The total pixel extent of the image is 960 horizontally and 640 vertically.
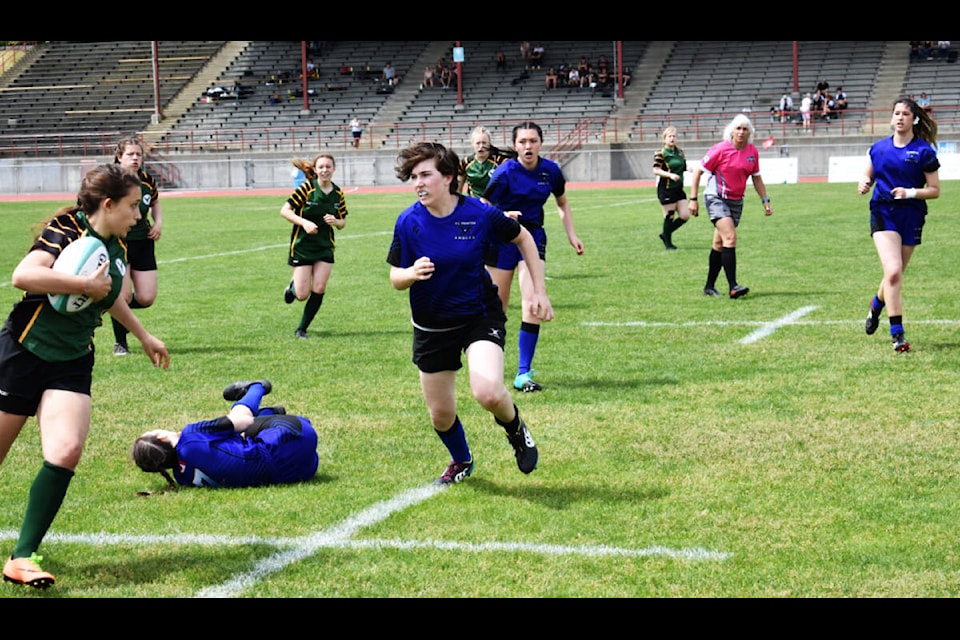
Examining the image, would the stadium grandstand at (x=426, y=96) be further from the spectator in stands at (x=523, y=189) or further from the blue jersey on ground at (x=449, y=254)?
the blue jersey on ground at (x=449, y=254)

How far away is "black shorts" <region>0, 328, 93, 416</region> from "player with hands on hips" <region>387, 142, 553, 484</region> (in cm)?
182

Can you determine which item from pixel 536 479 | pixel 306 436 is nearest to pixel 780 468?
pixel 536 479

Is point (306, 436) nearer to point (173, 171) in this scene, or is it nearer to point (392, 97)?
point (173, 171)

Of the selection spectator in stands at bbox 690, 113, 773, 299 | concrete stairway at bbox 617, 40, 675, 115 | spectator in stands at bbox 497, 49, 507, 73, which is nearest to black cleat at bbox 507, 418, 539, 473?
spectator in stands at bbox 690, 113, 773, 299

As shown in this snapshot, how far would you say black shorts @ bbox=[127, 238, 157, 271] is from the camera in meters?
11.4

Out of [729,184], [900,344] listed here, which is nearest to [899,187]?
[900,344]

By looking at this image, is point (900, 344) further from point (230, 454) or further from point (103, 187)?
point (103, 187)

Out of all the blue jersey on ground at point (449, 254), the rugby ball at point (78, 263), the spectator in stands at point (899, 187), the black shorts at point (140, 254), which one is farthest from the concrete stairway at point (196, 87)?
the rugby ball at point (78, 263)

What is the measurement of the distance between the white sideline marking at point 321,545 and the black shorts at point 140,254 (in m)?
5.87

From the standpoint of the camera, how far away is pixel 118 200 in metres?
5.21

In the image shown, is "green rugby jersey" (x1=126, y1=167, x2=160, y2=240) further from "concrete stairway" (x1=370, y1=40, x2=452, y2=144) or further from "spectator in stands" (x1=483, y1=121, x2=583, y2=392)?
"concrete stairway" (x1=370, y1=40, x2=452, y2=144)

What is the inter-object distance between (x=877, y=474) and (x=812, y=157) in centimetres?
4135

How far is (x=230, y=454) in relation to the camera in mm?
6562

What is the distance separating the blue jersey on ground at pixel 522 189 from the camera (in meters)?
9.88
